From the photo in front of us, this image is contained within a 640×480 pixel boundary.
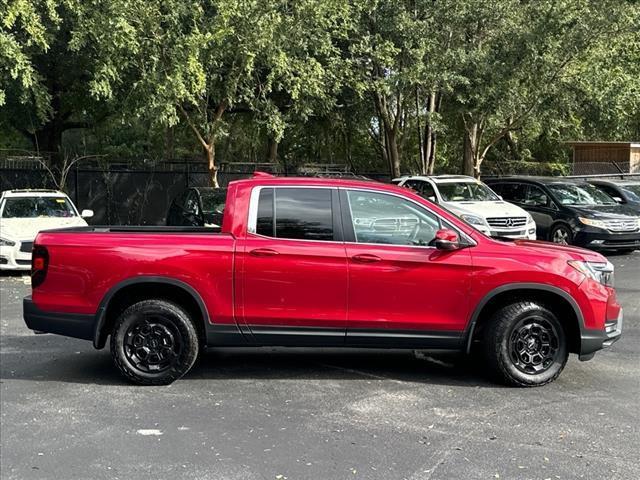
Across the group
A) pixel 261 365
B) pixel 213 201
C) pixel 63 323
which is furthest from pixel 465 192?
pixel 63 323

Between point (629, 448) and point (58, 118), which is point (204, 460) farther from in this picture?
point (58, 118)

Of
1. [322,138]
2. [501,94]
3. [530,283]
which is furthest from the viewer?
[322,138]

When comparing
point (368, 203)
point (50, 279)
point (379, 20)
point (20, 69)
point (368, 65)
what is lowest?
point (50, 279)

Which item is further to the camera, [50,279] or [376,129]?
[376,129]

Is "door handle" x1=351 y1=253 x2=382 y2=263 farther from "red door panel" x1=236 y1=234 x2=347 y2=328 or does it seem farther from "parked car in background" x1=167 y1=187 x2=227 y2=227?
"parked car in background" x1=167 y1=187 x2=227 y2=227

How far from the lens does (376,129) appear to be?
2311cm

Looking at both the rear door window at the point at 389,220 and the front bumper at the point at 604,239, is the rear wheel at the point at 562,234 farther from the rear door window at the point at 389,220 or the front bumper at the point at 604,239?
the rear door window at the point at 389,220

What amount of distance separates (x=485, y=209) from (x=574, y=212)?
7.76 ft

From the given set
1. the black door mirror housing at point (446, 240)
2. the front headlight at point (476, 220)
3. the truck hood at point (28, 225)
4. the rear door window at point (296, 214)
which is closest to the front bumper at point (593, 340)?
the black door mirror housing at point (446, 240)

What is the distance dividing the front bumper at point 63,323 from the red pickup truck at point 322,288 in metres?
0.01

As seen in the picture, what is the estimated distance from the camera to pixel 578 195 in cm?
1560

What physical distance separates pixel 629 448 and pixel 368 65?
43.4 ft

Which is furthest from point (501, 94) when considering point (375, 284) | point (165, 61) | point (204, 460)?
point (204, 460)

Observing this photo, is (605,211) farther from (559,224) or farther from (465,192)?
(465,192)
